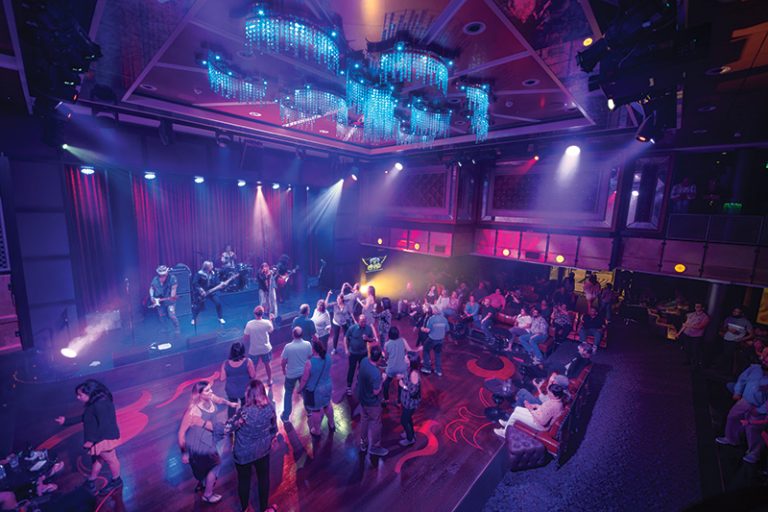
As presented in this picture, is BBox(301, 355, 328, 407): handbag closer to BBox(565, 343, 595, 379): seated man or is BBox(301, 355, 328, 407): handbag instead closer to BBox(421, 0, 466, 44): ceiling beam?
BBox(421, 0, 466, 44): ceiling beam

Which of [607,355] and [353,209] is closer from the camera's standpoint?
[607,355]

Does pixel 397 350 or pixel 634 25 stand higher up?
pixel 634 25

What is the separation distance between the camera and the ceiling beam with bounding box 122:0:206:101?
3082 millimetres

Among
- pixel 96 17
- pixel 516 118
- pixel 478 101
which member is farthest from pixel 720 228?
pixel 96 17

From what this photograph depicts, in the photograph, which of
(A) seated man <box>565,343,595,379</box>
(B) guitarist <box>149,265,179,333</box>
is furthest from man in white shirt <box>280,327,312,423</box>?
(A) seated man <box>565,343,595,379</box>

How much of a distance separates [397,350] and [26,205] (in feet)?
25.1

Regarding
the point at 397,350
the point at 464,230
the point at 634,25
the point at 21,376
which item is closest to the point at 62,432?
the point at 21,376

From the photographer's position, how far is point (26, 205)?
627 centimetres

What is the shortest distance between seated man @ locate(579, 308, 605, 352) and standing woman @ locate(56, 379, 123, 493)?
930cm

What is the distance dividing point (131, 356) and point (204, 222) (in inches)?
236

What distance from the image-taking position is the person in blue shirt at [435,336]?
680 centimetres

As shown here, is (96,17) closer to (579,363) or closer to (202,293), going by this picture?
(202,293)

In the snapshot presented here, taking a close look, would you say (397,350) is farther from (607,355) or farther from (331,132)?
(607,355)

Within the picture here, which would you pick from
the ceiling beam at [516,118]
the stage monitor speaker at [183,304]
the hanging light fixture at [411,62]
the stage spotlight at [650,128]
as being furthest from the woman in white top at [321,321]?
the stage spotlight at [650,128]
